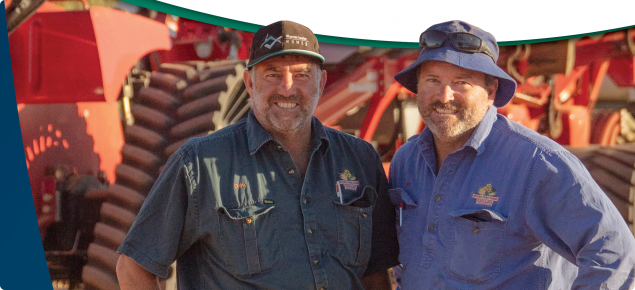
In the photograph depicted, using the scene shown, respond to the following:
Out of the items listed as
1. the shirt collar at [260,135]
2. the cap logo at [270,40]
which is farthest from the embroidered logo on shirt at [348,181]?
the cap logo at [270,40]

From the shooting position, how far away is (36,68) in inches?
137

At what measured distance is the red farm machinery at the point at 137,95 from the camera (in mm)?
3479

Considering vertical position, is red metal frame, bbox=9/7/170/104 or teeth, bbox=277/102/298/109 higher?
red metal frame, bbox=9/7/170/104

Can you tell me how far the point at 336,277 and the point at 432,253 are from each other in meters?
0.42

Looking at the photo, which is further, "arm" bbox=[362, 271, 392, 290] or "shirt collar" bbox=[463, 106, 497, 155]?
"arm" bbox=[362, 271, 392, 290]

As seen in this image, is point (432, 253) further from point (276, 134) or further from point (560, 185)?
point (276, 134)

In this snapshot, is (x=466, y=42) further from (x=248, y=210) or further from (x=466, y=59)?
(x=248, y=210)

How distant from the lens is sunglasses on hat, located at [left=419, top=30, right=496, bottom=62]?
226 centimetres

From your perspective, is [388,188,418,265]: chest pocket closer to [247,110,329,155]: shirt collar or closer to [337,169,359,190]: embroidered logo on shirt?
[337,169,359,190]: embroidered logo on shirt

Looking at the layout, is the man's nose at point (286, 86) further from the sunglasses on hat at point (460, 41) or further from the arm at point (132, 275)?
the arm at point (132, 275)

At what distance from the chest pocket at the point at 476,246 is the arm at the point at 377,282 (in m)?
0.52

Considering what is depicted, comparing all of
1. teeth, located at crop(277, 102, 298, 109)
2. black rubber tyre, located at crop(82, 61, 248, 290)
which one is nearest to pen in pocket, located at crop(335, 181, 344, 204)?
teeth, located at crop(277, 102, 298, 109)

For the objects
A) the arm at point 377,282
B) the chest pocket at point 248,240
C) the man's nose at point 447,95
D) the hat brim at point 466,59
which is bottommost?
the arm at point 377,282

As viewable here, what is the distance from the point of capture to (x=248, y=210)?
7.21 feet
